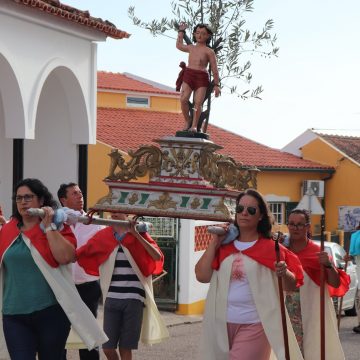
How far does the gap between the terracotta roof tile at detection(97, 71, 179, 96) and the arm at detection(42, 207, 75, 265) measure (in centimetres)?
2591

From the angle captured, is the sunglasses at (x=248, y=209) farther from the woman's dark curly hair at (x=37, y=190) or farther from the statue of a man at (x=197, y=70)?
the woman's dark curly hair at (x=37, y=190)

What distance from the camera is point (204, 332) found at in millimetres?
7586

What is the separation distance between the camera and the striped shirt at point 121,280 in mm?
9305

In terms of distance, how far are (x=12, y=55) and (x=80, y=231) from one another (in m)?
5.94

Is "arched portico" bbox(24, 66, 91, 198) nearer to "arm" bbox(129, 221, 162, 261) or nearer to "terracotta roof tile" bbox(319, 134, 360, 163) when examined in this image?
"arm" bbox(129, 221, 162, 261)

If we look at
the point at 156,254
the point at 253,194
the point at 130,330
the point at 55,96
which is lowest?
the point at 130,330

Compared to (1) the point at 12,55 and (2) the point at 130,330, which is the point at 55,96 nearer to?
(1) the point at 12,55

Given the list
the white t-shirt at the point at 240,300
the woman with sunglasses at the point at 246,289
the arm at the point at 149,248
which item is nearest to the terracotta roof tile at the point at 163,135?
the arm at the point at 149,248

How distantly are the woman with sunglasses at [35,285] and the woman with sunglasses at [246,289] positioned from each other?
0.96 metres

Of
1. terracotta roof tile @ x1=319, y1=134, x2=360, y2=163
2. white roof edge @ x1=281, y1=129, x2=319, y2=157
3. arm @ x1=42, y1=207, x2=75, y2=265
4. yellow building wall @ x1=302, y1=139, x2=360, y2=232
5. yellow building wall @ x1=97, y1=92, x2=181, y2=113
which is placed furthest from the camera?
white roof edge @ x1=281, y1=129, x2=319, y2=157

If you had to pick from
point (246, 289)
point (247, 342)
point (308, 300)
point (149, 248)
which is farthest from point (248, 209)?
point (308, 300)

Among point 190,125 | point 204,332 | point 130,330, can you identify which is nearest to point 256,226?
point 204,332

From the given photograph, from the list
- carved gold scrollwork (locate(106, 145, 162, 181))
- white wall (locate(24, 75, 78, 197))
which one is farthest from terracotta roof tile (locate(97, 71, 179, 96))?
carved gold scrollwork (locate(106, 145, 162, 181))

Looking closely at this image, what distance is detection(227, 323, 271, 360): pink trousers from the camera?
7336 millimetres
